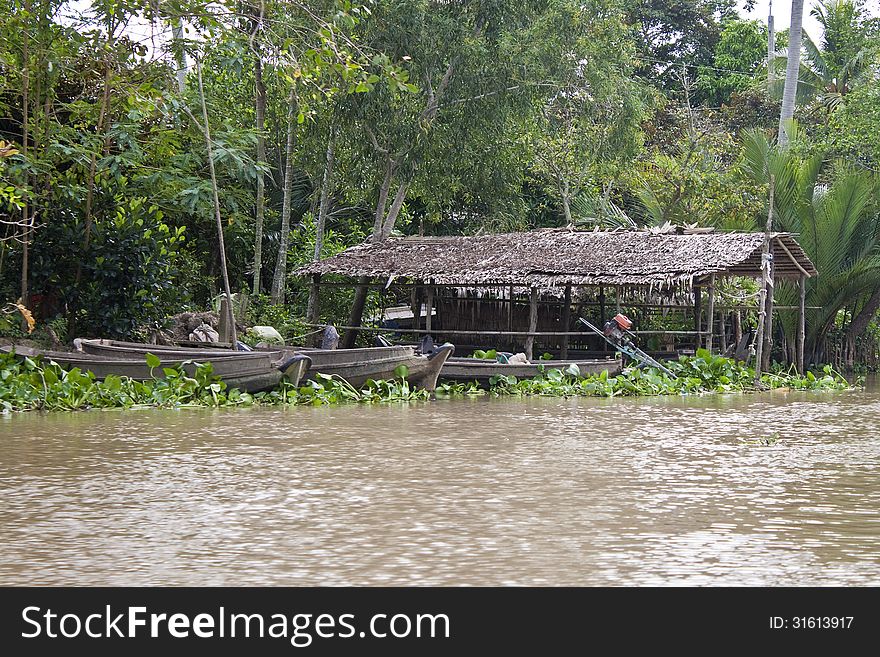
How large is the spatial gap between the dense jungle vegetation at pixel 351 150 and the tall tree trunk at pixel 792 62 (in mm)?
89

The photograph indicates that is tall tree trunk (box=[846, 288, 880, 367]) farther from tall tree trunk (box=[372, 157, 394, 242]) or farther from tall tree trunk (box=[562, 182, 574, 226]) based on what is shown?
tall tree trunk (box=[372, 157, 394, 242])

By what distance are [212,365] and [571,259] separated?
7243 mm

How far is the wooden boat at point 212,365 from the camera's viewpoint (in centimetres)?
1298

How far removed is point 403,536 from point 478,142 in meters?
15.1

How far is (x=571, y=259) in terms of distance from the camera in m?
18.6

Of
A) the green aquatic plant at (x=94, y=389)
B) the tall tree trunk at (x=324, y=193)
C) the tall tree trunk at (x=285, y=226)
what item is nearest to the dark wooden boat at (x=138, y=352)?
the green aquatic plant at (x=94, y=389)

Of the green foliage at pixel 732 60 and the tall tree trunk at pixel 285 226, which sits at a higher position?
the green foliage at pixel 732 60

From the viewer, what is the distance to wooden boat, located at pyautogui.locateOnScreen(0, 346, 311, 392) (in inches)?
511

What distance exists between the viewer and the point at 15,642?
4250mm

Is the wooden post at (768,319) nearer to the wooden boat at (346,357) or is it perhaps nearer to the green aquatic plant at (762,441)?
the wooden boat at (346,357)

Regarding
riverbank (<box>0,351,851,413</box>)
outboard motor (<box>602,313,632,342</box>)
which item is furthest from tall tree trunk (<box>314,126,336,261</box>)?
outboard motor (<box>602,313,632,342</box>)

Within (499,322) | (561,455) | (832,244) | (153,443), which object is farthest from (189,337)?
(832,244)

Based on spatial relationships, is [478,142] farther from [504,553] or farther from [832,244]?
[504,553]

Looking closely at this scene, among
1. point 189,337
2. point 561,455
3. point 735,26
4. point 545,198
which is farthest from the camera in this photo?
point 735,26
